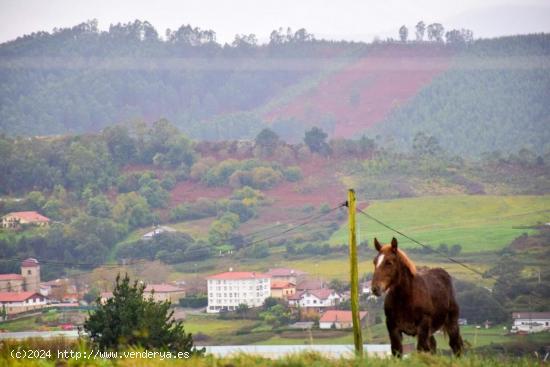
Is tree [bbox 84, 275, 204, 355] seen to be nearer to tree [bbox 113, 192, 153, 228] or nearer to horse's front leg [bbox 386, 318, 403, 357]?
horse's front leg [bbox 386, 318, 403, 357]

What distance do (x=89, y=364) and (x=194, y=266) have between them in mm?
135576

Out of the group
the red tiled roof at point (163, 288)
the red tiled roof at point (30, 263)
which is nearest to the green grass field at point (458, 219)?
the red tiled roof at point (163, 288)

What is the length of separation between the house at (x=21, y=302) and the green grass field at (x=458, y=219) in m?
38.0

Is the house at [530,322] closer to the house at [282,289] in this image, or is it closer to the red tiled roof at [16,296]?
the house at [282,289]

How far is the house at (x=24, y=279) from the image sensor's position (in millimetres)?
146875

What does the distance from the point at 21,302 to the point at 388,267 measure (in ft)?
396

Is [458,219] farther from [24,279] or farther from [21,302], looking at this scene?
[21,302]

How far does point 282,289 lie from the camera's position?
436 feet

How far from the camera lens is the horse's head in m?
17.5

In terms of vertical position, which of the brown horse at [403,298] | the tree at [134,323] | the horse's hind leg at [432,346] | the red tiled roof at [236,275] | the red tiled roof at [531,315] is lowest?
the red tiled roof at [236,275]

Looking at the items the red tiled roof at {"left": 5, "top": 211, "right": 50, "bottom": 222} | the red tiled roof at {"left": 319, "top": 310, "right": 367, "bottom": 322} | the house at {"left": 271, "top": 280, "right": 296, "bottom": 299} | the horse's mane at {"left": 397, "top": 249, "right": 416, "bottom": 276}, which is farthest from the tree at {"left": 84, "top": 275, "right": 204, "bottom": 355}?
the red tiled roof at {"left": 5, "top": 211, "right": 50, "bottom": 222}

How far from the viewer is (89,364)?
1622cm

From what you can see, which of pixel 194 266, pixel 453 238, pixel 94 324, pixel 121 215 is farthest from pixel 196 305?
pixel 94 324

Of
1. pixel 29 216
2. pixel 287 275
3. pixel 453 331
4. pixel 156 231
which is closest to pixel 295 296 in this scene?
pixel 287 275
